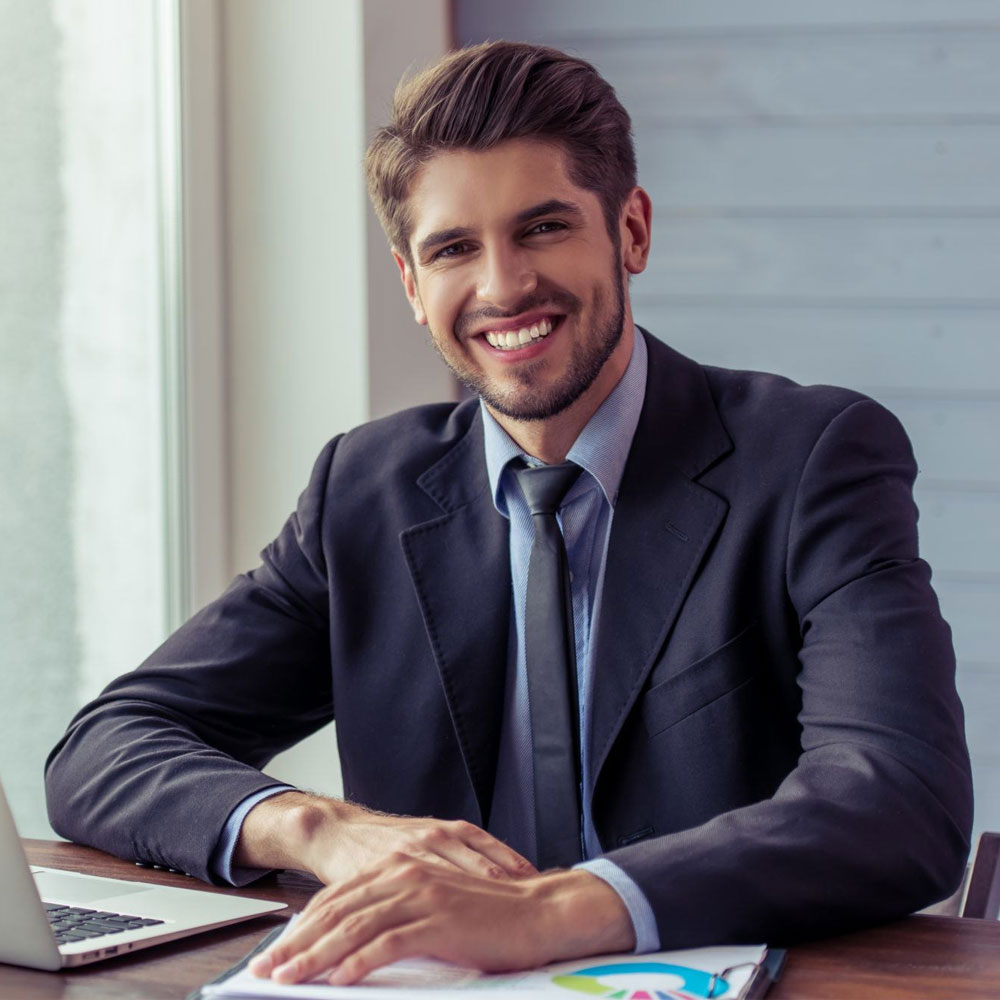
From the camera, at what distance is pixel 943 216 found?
8.34ft

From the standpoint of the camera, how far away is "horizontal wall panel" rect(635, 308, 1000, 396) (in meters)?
2.54

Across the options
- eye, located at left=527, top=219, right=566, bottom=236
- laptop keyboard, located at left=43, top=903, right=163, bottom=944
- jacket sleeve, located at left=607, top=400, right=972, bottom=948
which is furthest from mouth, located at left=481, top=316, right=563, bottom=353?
laptop keyboard, located at left=43, top=903, right=163, bottom=944

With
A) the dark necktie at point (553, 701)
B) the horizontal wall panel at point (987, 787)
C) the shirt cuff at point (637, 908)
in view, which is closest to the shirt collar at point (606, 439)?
the dark necktie at point (553, 701)

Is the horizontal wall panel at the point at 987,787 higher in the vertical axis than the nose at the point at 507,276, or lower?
lower

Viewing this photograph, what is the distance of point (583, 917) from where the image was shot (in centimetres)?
105

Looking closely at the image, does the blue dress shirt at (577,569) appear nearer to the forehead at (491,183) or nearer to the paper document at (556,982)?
the forehead at (491,183)

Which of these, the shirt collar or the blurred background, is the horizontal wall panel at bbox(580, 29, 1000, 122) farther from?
the shirt collar

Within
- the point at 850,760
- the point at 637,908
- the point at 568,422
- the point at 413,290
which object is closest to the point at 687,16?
the point at 413,290

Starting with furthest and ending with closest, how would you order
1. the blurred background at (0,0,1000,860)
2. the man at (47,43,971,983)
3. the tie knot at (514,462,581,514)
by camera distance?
the blurred background at (0,0,1000,860), the tie knot at (514,462,581,514), the man at (47,43,971,983)

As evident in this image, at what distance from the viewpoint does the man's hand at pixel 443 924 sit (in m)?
1.00

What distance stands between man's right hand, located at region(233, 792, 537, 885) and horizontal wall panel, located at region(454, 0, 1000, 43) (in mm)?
1741

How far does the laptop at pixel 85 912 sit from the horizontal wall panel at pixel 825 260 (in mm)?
1652

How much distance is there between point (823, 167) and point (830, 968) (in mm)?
1829

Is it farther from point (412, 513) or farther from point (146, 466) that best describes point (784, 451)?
point (146, 466)
